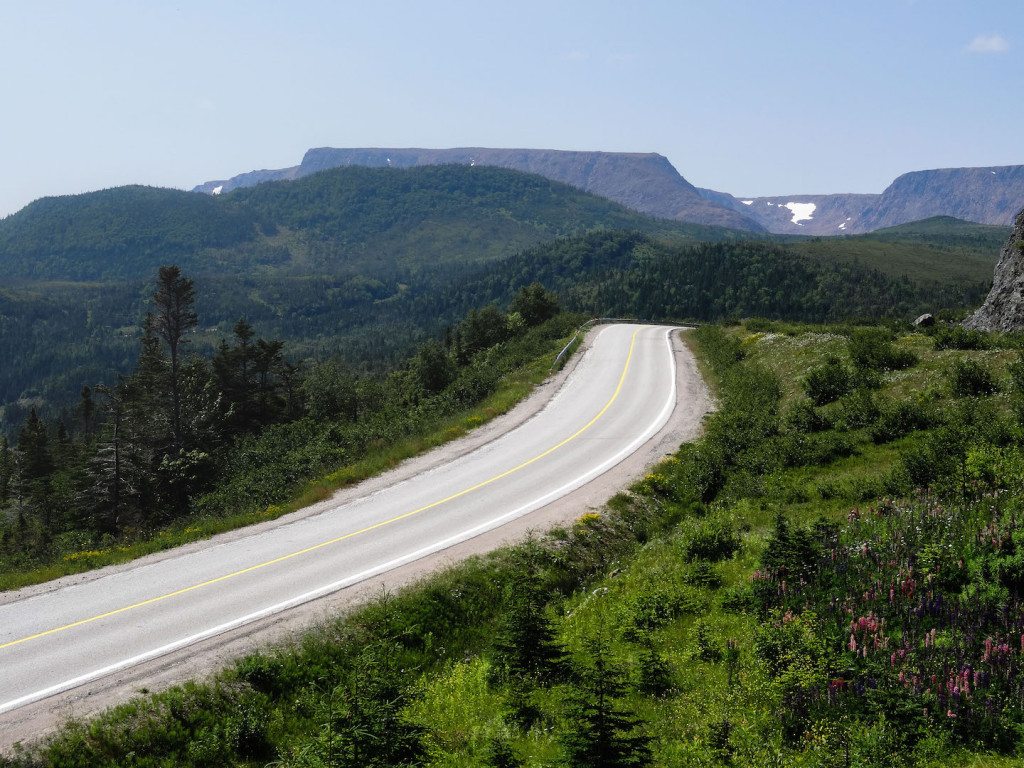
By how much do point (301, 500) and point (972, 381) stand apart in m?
22.3

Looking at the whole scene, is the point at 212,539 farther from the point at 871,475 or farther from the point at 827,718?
the point at 871,475

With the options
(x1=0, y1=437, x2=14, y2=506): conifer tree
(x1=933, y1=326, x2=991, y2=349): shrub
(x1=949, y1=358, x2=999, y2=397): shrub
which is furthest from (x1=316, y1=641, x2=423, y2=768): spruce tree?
(x1=0, y1=437, x2=14, y2=506): conifer tree

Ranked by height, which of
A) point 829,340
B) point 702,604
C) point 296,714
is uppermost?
point 829,340

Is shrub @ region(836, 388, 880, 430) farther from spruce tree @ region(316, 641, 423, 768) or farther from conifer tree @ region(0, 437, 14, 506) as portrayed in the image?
conifer tree @ region(0, 437, 14, 506)

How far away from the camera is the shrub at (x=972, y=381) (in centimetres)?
1980

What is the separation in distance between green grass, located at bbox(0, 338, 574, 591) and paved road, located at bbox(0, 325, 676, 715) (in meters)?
0.99

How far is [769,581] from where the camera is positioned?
10.1 metres

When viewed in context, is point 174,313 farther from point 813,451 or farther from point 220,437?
point 813,451

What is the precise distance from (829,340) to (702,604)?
27878mm

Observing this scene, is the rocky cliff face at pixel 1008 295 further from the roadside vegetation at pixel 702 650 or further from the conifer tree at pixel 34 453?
the conifer tree at pixel 34 453

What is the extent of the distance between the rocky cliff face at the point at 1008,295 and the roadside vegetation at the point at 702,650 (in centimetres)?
1968

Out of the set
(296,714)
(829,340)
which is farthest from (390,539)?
(829,340)

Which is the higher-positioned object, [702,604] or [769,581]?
[769,581]

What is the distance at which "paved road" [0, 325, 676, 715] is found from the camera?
11930mm
